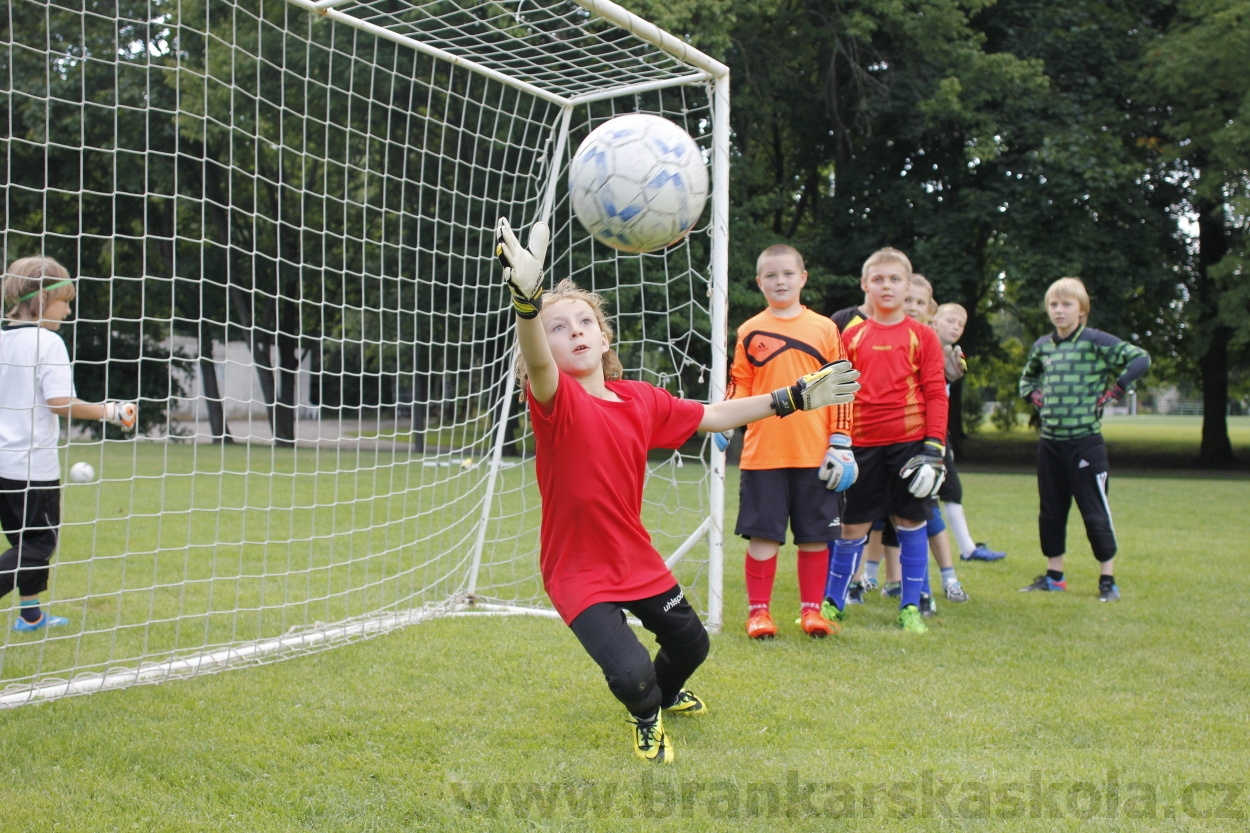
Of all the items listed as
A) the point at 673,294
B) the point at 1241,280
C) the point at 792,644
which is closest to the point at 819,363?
the point at 792,644

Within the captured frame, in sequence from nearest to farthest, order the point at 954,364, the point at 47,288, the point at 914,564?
the point at 47,288, the point at 914,564, the point at 954,364

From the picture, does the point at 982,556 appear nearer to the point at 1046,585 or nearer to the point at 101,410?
the point at 1046,585

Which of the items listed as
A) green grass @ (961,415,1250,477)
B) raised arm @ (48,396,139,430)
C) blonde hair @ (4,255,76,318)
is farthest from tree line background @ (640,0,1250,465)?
raised arm @ (48,396,139,430)

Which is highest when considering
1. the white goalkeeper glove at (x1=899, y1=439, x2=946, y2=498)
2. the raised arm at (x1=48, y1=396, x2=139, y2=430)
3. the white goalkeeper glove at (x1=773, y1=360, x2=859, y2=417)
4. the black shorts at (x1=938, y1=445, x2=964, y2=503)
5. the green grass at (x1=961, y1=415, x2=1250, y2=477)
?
the white goalkeeper glove at (x1=773, y1=360, x2=859, y2=417)

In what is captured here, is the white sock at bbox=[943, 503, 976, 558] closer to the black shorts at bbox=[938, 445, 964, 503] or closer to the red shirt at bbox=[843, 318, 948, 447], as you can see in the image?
the black shorts at bbox=[938, 445, 964, 503]

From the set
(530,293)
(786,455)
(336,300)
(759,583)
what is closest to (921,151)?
(336,300)

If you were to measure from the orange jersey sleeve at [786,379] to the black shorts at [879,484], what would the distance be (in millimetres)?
516

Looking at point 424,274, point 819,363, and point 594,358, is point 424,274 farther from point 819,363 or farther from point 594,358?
point 594,358

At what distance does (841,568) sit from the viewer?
5.37 meters

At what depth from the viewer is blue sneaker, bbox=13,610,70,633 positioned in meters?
4.98

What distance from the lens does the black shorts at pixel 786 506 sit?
4.83 metres

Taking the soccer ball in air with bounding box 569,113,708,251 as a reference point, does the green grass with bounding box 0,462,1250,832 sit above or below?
below

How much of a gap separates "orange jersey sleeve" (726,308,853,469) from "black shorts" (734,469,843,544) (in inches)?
2.3

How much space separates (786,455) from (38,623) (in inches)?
147
